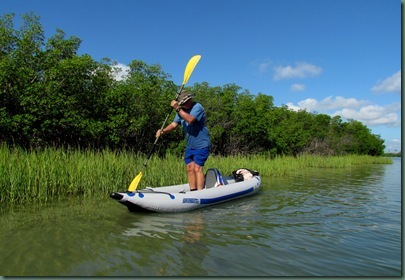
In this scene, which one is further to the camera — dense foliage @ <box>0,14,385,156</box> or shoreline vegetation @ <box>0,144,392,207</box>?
dense foliage @ <box>0,14,385,156</box>

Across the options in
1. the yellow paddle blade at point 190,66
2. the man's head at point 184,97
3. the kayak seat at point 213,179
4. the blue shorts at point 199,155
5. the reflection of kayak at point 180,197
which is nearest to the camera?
the reflection of kayak at point 180,197

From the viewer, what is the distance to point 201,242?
3297 millimetres

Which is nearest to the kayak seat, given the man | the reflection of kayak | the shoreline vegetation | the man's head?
the reflection of kayak

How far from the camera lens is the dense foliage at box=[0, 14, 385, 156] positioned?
31.4 feet

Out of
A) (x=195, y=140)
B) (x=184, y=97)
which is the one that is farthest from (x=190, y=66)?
(x=195, y=140)

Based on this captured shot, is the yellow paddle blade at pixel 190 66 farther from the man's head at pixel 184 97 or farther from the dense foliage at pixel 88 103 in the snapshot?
the dense foliage at pixel 88 103

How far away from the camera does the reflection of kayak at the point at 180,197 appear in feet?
14.9

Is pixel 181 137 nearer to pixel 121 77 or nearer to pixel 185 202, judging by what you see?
pixel 121 77

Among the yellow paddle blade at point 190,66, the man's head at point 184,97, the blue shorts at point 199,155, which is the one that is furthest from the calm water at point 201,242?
the yellow paddle blade at point 190,66

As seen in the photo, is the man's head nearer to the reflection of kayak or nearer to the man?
the man

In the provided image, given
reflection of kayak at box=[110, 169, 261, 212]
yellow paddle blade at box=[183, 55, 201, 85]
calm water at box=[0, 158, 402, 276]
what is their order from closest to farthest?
calm water at box=[0, 158, 402, 276] → reflection of kayak at box=[110, 169, 261, 212] → yellow paddle blade at box=[183, 55, 201, 85]

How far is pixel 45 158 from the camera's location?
6070mm

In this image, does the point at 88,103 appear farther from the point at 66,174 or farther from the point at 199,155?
the point at 199,155

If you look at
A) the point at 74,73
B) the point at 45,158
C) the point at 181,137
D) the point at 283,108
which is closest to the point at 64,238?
the point at 45,158
